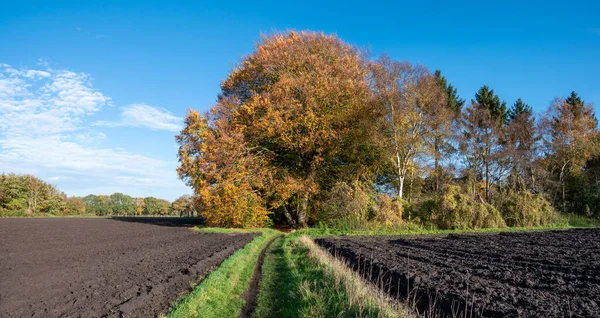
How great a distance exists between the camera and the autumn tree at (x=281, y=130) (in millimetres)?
28344

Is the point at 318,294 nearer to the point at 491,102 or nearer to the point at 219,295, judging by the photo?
the point at 219,295

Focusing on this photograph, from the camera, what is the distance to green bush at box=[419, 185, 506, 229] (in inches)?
1069

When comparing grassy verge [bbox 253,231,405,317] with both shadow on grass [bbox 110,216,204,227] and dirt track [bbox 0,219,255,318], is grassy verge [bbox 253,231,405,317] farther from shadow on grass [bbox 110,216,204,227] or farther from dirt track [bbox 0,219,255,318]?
shadow on grass [bbox 110,216,204,227]

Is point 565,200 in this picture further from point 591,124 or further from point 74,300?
point 74,300

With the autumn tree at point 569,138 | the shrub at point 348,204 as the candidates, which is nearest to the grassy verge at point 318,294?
the shrub at point 348,204

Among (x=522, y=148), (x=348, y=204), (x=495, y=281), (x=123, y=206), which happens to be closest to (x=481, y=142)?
(x=522, y=148)

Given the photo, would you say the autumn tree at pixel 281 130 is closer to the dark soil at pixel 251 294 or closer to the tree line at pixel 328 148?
the tree line at pixel 328 148

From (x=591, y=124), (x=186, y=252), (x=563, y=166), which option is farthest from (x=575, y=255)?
(x=591, y=124)

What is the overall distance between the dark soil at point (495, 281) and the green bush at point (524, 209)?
16.7 m

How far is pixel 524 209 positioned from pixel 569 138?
1422 centimetres

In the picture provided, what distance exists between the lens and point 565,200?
37.4 meters

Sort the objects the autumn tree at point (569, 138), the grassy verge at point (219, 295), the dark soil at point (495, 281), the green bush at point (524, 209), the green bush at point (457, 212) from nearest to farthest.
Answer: the dark soil at point (495, 281) < the grassy verge at point (219, 295) < the green bush at point (457, 212) < the green bush at point (524, 209) < the autumn tree at point (569, 138)

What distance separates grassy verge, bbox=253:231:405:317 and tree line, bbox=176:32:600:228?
16408 millimetres

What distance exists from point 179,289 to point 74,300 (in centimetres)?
216
